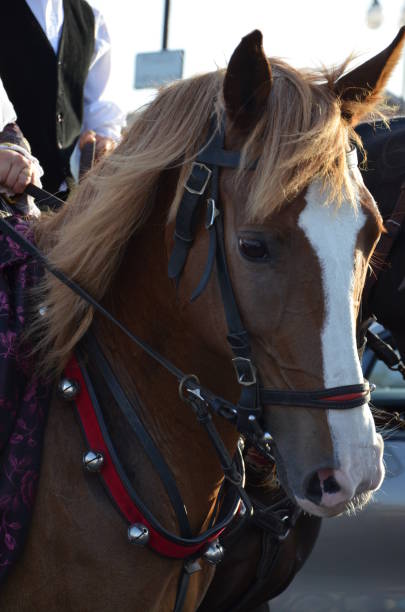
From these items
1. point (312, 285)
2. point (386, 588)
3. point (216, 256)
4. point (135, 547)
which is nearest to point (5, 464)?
point (135, 547)

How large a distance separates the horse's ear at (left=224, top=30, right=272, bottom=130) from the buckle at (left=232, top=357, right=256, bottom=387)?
578 millimetres

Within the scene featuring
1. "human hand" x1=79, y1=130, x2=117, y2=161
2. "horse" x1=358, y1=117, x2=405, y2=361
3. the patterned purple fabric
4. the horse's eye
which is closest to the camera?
the horse's eye

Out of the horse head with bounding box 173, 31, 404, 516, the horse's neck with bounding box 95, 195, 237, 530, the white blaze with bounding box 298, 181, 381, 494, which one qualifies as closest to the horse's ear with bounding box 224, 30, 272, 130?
the horse head with bounding box 173, 31, 404, 516

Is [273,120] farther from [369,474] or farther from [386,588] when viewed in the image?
[386,588]

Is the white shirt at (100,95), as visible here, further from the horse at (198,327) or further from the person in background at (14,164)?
the horse at (198,327)

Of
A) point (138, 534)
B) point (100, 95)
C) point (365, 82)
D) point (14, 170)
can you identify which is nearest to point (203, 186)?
point (365, 82)

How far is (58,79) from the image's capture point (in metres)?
3.25

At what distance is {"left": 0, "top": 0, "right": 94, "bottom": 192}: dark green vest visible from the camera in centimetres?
319

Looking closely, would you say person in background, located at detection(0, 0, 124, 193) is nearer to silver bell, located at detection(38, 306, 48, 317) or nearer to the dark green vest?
the dark green vest

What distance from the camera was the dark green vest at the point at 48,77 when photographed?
3188 mm

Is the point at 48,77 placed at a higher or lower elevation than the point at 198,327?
higher

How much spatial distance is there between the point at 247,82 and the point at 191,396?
2.63 ft

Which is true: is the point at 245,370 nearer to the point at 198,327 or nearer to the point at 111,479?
the point at 198,327

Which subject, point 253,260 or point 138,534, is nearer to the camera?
point 253,260
